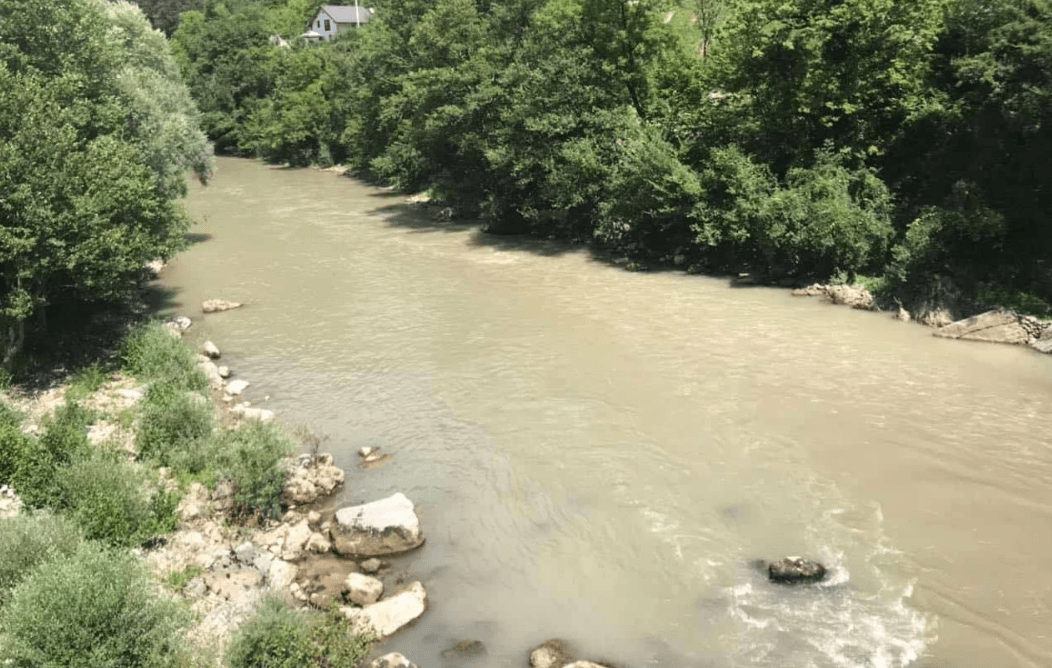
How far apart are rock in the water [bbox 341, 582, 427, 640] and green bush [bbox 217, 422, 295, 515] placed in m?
3.56

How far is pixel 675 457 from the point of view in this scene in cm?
1697

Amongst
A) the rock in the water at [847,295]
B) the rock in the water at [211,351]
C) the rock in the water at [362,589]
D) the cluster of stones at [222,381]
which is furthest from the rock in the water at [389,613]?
the rock in the water at [847,295]

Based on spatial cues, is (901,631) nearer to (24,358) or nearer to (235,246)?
(24,358)

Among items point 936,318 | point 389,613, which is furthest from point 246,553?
point 936,318

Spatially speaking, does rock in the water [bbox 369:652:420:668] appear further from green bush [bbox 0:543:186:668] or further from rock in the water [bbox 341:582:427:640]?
green bush [bbox 0:543:186:668]

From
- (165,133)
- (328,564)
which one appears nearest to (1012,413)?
(328,564)

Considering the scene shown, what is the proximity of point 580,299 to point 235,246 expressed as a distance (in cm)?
1926

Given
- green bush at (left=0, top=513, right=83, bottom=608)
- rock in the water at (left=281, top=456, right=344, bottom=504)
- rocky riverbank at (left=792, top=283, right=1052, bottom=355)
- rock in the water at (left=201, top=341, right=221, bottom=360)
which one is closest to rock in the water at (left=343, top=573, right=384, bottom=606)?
rock in the water at (left=281, top=456, right=344, bottom=504)

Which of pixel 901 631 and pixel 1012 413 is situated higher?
pixel 1012 413

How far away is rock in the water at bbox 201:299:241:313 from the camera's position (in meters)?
28.4

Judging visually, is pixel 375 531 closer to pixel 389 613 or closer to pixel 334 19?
pixel 389 613

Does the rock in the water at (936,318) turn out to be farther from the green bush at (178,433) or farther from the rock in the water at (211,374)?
the rock in the water at (211,374)

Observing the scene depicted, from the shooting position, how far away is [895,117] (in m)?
28.9

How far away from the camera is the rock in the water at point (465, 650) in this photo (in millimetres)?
11188
